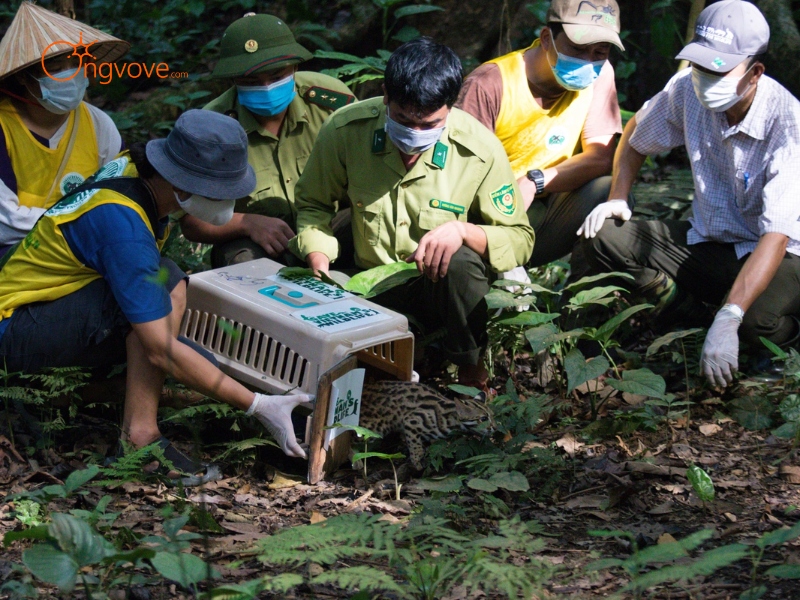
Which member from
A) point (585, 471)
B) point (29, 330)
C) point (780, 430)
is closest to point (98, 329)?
point (29, 330)

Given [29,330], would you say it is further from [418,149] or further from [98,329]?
[418,149]

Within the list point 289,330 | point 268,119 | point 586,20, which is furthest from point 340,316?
point 586,20

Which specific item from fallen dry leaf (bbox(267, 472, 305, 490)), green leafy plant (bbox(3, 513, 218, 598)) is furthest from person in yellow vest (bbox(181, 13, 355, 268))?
green leafy plant (bbox(3, 513, 218, 598))

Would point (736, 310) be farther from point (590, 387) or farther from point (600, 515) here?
point (600, 515)

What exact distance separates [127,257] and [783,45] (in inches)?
215

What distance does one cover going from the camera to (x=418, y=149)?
14.5 ft

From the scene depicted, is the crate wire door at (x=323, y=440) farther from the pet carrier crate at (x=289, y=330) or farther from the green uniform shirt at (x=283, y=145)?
the green uniform shirt at (x=283, y=145)

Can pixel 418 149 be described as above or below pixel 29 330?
above

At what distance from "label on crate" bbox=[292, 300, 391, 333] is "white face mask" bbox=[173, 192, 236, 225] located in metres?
0.56

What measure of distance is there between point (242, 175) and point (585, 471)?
1.91 m

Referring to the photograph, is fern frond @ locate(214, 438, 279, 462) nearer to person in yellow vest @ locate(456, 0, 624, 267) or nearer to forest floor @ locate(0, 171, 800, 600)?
forest floor @ locate(0, 171, 800, 600)

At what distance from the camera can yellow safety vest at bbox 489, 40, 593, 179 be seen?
5232 millimetres

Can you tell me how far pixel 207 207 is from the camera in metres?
3.88

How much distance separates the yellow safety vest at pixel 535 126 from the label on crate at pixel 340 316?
167 centimetres
